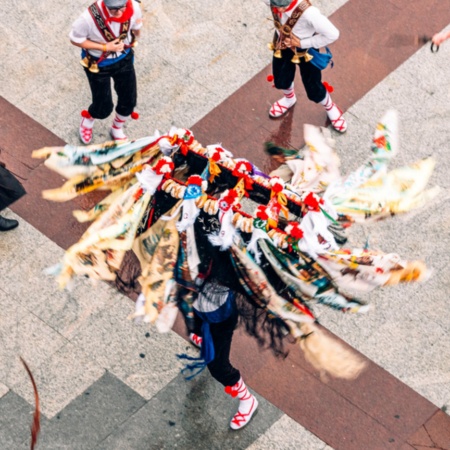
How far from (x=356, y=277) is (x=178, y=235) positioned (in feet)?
3.25

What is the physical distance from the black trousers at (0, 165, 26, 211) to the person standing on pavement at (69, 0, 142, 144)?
944 millimetres

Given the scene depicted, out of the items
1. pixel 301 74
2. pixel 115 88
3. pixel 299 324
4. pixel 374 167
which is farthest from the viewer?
pixel 301 74

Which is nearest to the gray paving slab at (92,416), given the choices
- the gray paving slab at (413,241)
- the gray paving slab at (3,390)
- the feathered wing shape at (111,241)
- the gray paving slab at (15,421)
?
the gray paving slab at (15,421)

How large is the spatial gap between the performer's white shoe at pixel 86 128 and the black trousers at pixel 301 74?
57.6 inches

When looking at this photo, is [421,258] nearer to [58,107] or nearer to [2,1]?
[58,107]

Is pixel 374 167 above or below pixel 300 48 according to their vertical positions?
above

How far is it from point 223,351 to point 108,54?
2.38m

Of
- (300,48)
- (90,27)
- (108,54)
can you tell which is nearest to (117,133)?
(108,54)

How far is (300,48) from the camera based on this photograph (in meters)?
7.63

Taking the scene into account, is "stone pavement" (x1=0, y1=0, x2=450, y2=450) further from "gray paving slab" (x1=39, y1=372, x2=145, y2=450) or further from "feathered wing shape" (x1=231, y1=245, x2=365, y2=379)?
"feathered wing shape" (x1=231, y1=245, x2=365, y2=379)

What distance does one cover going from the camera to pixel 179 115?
846 cm

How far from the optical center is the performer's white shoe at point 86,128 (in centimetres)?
815

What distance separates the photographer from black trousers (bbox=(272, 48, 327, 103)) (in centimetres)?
786

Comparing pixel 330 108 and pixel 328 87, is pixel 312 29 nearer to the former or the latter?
pixel 328 87
